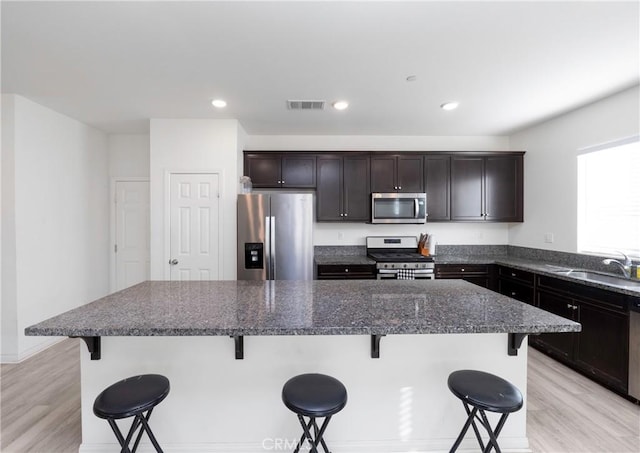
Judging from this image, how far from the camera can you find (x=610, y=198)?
303cm

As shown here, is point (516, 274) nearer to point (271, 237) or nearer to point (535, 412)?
point (535, 412)

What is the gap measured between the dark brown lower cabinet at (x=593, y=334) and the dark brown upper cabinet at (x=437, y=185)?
149cm

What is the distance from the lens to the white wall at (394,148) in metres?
4.30

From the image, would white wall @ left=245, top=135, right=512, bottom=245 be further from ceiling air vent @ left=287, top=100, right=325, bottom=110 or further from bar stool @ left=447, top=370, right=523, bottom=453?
bar stool @ left=447, top=370, right=523, bottom=453

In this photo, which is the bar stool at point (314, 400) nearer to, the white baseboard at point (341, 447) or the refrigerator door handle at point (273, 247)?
the white baseboard at point (341, 447)

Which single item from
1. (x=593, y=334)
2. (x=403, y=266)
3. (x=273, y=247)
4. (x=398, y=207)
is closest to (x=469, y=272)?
(x=403, y=266)

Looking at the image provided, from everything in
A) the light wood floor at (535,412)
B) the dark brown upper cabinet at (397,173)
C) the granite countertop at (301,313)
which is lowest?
the light wood floor at (535,412)

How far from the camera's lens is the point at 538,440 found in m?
1.91

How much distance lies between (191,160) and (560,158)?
4481 mm

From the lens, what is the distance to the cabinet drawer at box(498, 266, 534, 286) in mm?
3296

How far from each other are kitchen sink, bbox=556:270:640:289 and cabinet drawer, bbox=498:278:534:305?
16.5 inches

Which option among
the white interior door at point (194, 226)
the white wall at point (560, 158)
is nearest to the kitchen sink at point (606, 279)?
the white wall at point (560, 158)

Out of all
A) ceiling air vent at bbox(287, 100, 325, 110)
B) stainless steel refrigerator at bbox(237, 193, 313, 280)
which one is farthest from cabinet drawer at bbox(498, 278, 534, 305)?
ceiling air vent at bbox(287, 100, 325, 110)

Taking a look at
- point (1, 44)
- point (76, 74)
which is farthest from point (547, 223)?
point (1, 44)
